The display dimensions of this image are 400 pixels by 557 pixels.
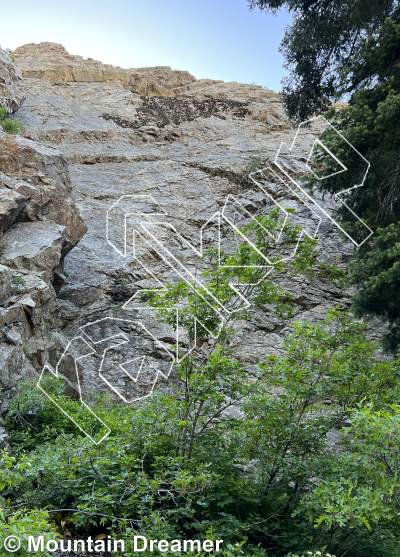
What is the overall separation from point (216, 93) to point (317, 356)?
69.6ft

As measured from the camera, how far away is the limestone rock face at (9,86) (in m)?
16.8

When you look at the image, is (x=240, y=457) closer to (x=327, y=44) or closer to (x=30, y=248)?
(x=30, y=248)

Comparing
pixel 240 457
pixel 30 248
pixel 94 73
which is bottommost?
pixel 240 457

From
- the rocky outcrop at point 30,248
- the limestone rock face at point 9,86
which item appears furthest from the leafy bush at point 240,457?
the limestone rock face at point 9,86

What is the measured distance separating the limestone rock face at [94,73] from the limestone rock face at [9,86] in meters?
3.91

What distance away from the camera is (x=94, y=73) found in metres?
24.1

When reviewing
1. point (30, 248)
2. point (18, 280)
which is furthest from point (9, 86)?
point (18, 280)

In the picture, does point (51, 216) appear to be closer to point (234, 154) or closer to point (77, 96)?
point (234, 154)

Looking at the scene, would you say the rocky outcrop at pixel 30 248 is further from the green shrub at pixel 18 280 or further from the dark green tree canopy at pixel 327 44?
the dark green tree canopy at pixel 327 44

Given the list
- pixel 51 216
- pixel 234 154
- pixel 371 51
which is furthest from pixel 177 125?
pixel 371 51

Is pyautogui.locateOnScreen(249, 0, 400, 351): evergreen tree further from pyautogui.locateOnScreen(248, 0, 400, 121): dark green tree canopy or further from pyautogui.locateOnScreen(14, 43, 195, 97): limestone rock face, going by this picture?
pyautogui.locateOnScreen(14, 43, 195, 97): limestone rock face

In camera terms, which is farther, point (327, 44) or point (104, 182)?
point (104, 182)

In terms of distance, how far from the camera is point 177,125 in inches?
805

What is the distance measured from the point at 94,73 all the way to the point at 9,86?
789 centimetres
